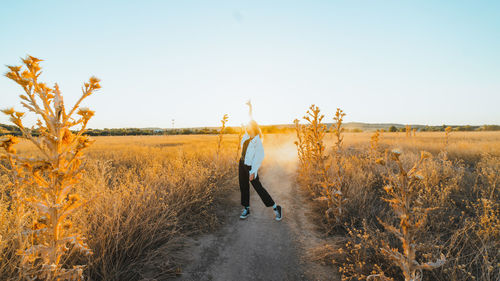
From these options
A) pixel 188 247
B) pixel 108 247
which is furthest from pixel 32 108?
pixel 188 247

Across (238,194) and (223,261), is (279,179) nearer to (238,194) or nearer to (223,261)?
(238,194)

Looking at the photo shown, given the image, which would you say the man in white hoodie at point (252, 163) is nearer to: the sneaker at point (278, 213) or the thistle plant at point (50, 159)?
the sneaker at point (278, 213)

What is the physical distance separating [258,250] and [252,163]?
1.70 meters

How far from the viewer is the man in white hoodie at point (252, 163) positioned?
444 centimetres

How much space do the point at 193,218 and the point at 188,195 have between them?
492mm

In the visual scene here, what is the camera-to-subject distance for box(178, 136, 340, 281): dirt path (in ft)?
9.32

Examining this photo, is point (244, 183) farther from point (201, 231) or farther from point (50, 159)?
point (50, 159)

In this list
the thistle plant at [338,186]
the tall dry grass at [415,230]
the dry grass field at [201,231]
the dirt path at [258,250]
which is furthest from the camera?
the thistle plant at [338,186]

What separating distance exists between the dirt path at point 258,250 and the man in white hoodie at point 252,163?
1.09ft

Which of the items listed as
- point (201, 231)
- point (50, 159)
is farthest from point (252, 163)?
point (50, 159)

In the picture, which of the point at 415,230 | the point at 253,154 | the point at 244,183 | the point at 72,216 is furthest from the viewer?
the point at 244,183

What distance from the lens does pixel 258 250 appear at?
3379mm

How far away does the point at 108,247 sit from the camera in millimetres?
2564

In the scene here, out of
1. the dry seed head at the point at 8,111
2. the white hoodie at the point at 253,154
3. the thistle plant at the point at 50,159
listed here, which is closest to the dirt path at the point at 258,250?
the white hoodie at the point at 253,154
